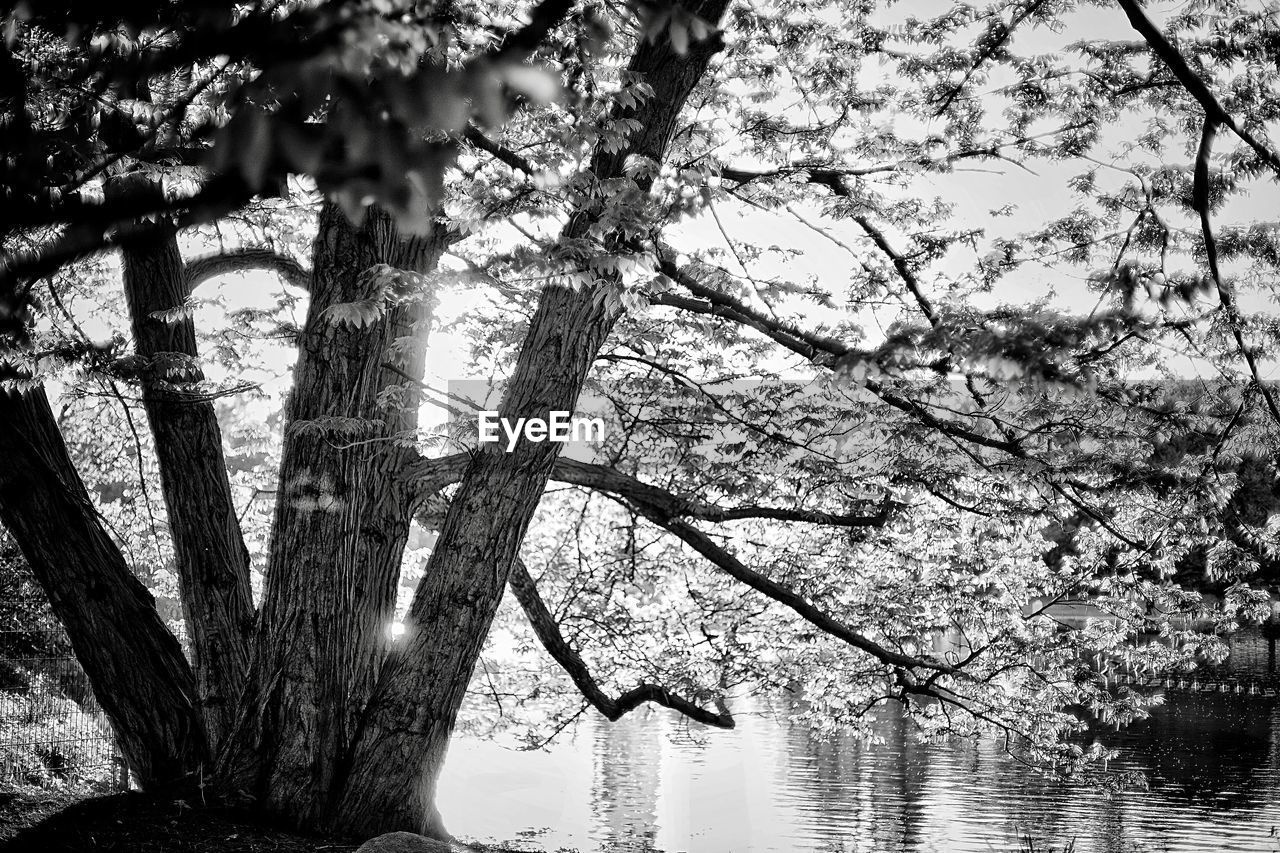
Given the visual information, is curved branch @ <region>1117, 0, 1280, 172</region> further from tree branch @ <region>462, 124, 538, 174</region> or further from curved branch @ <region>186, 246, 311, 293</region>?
curved branch @ <region>186, 246, 311, 293</region>

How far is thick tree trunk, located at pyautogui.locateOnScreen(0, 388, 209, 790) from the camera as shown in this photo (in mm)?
6418

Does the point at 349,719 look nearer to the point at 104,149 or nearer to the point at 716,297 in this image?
the point at 716,297

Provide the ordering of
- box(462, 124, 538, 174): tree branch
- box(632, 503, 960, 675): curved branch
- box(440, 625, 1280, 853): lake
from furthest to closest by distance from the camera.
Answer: box(440, 625, 1280, 853): lake
box(632, 503, 960, 675): curved branch
box(462, 124, 538, 174): tree branch

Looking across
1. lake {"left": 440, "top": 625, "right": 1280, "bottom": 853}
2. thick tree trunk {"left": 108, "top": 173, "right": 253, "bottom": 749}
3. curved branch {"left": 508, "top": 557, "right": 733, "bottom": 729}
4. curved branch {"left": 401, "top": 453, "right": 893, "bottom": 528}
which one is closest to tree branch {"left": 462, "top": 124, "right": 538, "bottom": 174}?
curved branch {"left": 401, "top": 453, "right": 893, "bottom": 528}

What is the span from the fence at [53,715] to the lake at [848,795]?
16.4ft

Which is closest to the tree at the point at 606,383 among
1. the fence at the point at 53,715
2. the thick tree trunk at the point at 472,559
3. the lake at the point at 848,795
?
→ the thick tree trunk at the point at 472,559

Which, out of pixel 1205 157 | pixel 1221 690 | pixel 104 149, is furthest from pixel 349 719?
pixel 1221 690

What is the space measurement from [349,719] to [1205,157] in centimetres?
594

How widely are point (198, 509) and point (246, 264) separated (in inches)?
95.9

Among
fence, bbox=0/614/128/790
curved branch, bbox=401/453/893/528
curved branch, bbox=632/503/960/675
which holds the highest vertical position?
curved branch, bbox=401/453/893/528

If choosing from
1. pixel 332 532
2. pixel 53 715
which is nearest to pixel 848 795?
pixel 53 715

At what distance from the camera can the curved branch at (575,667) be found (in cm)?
816

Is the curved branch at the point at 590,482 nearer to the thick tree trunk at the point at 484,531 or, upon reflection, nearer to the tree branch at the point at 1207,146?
the thick tree trunk at the point at 484,531

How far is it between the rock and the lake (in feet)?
20.9
